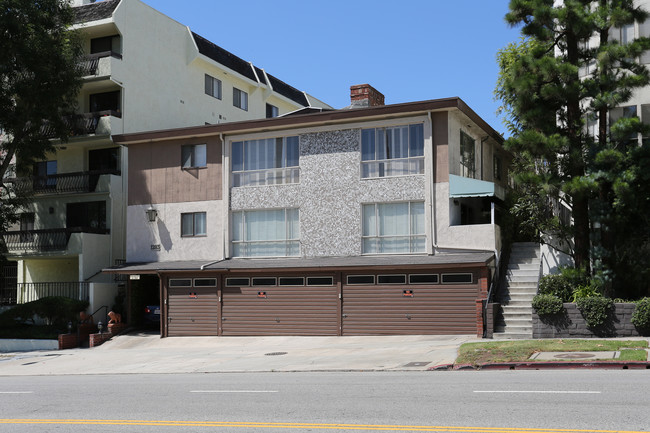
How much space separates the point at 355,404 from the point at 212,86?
32974 millimetres

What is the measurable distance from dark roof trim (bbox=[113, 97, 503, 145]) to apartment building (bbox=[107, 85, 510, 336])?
0.17ft

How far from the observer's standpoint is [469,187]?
85.5 feet

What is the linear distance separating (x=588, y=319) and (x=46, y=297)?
21340 mm

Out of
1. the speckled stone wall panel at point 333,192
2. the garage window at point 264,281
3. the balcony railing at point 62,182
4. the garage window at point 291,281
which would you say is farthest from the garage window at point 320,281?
the balcony railing at point 62,182

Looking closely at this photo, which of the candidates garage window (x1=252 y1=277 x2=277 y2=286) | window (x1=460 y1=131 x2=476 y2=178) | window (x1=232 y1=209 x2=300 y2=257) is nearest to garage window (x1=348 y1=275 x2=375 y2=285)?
window (x1=232 y1=209 x2=300 y2=257)

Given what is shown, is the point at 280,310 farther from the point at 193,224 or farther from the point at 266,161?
the point at 266,161

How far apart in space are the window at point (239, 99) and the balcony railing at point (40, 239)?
12.9 m

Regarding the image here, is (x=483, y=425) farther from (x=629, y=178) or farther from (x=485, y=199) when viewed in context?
(x=485, y=199)

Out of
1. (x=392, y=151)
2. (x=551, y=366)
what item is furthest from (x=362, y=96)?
(x=551, y=366)

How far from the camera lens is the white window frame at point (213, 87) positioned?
4153 centimetres

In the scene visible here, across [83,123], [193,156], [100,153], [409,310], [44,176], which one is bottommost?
[409,310]

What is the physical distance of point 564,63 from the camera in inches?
901

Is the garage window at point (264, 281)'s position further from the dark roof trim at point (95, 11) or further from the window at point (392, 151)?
the dark roof trim at point (95, 11)

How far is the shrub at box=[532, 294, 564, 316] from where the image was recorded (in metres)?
22.1
